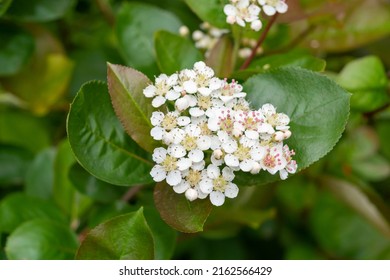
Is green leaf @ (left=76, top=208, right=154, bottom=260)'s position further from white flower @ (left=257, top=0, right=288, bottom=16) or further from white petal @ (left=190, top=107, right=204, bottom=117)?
white flower @ (left=257, top=0, right=288, bottom=16)

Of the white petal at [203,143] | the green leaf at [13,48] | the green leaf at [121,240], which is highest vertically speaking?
the white petal at [203,143]

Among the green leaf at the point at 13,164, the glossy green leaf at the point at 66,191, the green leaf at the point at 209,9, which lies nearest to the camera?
the green leaf at the point at 209,9

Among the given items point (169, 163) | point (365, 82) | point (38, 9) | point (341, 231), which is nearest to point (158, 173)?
point (169, 163)

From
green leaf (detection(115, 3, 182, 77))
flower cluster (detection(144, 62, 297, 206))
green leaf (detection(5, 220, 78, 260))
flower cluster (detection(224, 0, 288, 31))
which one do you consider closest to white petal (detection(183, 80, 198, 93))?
flower cluster (detection(144, 62, 297, 206))

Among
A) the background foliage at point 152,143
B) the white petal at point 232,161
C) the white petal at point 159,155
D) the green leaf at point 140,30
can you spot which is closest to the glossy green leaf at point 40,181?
the background foliage at point 152,143

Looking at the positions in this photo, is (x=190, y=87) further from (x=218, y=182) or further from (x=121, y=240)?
(x=121, y=240)

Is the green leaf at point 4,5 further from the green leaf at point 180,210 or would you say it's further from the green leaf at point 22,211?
the green leaf at point 180,210

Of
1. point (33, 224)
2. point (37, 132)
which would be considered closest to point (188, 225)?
point (33, 224)
